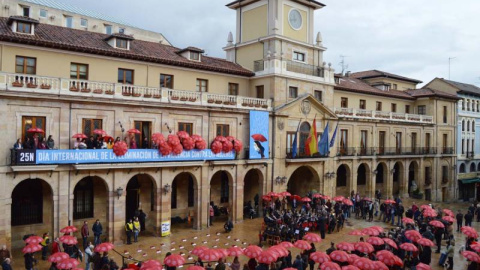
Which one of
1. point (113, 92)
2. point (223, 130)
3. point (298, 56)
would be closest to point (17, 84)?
point (113, 92)

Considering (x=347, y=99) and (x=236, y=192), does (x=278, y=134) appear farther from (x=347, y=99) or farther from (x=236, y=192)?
A: (x=347, y=99)

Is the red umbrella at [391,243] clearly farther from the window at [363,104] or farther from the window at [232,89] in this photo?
the window at [363,104]

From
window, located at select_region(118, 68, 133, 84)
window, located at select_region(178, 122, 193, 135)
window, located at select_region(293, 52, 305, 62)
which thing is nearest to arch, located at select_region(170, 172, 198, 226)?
window, located at select_region(178, 122, 193, 135)

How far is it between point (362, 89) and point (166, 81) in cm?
2437

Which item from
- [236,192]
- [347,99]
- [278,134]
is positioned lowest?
[236,192]

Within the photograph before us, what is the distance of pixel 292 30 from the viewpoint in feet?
121

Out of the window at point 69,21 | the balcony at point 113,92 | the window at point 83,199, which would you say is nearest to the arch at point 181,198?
the balcony at point 113,92

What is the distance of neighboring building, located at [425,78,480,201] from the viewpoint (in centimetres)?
5484

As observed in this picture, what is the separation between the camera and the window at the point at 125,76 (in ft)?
92.1

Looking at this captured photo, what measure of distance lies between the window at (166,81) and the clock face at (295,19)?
12.9 metres

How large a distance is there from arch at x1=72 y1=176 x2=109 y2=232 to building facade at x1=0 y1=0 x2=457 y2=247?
0.08m

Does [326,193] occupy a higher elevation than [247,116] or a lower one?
lower

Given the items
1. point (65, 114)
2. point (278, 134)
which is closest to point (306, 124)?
point (278, 134)

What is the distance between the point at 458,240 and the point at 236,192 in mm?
16255
